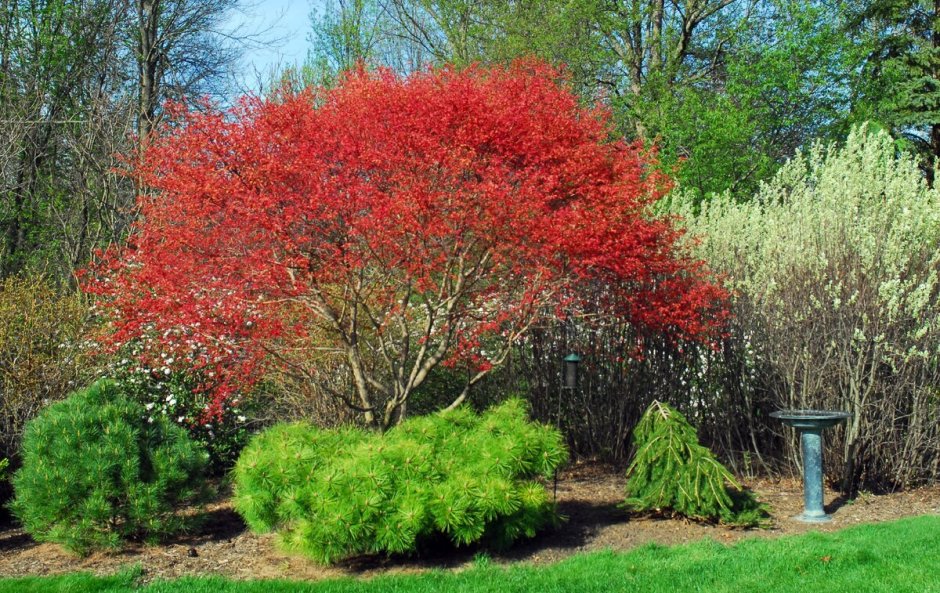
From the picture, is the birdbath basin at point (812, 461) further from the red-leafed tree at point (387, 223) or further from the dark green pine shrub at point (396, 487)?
the dark green pine shrub at point (396, 487)

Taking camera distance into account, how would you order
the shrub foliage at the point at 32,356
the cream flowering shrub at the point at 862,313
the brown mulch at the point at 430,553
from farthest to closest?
the cream flowering shrub at the point at 862,313
the shrub foliage at the point at 32,356
the brown mulch at the point at 430,553

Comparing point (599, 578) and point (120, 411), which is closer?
point (599, 578)

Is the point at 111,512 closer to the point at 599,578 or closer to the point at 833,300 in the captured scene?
the point at 599,578

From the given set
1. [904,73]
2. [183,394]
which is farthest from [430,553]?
[904,73]

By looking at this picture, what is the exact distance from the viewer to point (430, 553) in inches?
216

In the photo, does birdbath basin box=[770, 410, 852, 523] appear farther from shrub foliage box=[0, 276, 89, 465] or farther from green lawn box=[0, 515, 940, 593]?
shrub foliage box=[0, 276, 89, 465]

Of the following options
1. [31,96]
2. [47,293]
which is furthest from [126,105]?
[47,293]

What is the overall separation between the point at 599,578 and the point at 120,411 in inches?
140

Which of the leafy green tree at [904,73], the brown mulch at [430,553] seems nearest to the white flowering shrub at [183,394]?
the brown mulch at [430,553]

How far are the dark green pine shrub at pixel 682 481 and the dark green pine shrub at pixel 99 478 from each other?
3.34 meters

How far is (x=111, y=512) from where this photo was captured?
570cm

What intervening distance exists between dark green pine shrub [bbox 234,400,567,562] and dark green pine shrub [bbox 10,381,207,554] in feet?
2.05

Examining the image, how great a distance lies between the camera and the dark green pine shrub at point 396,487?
5.08 m

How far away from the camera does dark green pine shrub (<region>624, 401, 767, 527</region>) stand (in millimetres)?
6148
